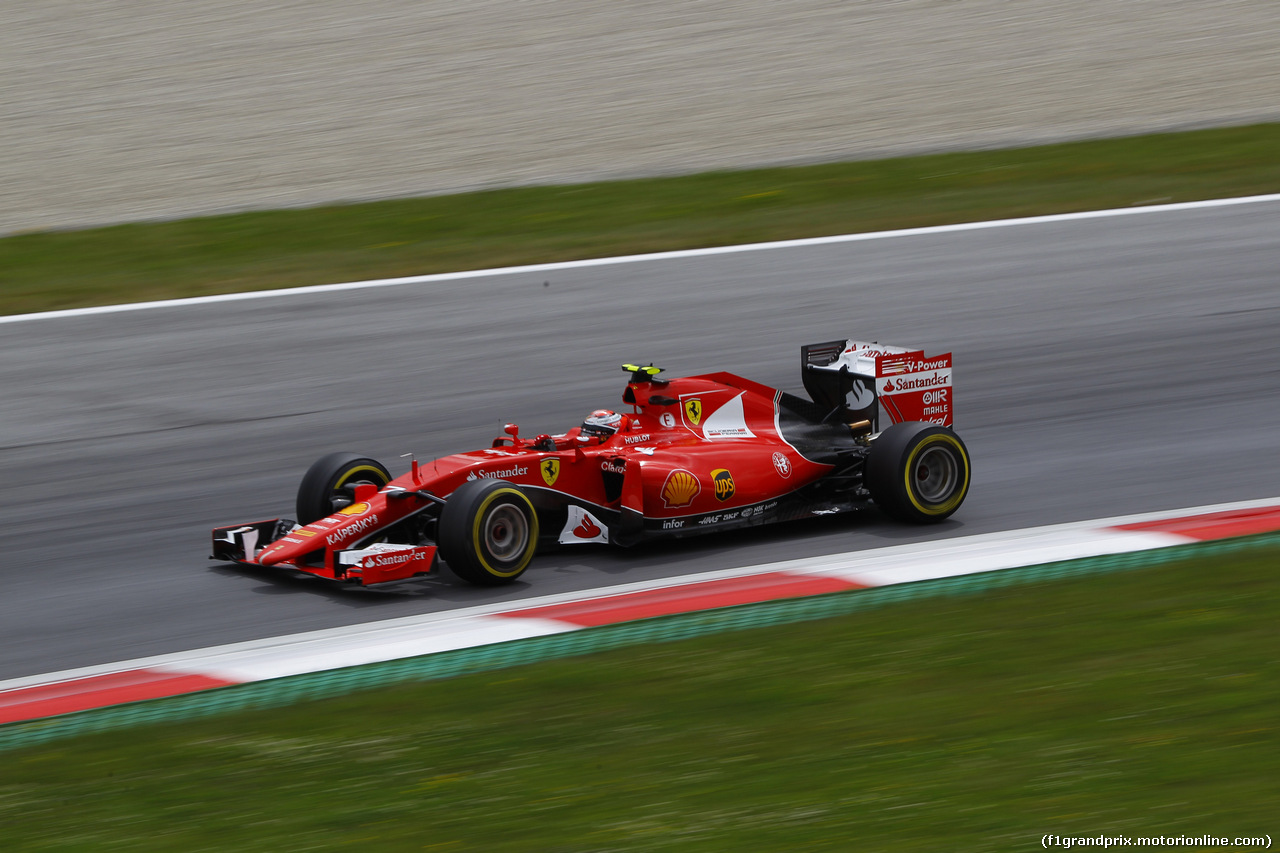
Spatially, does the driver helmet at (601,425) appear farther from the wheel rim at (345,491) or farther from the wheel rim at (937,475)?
the wheel rim at (937,475)

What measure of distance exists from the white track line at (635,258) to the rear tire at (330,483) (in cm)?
427

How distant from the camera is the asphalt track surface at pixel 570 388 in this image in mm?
7711

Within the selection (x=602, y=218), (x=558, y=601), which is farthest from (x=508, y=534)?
(x=602, y=218)

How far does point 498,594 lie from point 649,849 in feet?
10.2

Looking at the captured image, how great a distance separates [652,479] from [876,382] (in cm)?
148

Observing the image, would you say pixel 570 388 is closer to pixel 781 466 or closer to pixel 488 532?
pixel 781 466

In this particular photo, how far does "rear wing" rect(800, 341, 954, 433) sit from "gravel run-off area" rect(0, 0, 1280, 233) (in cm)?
743

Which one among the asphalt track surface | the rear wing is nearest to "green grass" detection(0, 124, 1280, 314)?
the asphalt track surface

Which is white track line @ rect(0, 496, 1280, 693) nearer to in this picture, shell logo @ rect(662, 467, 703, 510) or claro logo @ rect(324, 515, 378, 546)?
shell logo @ rect(662, 467, 703, 510)

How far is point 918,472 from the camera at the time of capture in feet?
26.9

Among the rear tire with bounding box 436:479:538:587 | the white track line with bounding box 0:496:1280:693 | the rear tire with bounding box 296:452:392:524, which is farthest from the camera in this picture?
the rear tire with bounding box 296:452:392:524

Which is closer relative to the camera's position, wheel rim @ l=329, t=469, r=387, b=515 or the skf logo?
wheel rim @ l=329, t=469, r=387, b=515

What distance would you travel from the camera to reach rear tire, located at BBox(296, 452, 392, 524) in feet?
25.8

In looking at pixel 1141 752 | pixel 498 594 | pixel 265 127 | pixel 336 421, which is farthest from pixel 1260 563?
pixel 265 127
